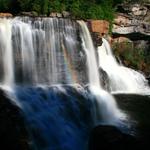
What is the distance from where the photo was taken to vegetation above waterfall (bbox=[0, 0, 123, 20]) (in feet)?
83.1

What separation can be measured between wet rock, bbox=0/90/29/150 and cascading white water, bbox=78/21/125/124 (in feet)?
11.5

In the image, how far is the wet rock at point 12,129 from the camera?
13531 mm

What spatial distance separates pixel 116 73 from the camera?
78.2 ft

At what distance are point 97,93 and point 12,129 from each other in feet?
21.7

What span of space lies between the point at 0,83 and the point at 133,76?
7.84 meters

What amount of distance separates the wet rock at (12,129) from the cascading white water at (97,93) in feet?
11.5

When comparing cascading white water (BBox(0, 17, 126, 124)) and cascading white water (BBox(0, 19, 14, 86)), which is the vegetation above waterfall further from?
cascading white water (BBox(0, 19, 14, 86))

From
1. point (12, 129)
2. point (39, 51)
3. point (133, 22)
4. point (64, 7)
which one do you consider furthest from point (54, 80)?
point (133, 22)

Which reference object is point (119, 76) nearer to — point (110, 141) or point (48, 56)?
point (48, 56)

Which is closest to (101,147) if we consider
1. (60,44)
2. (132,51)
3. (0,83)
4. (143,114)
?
(143,114)

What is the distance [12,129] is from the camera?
46.1 feet

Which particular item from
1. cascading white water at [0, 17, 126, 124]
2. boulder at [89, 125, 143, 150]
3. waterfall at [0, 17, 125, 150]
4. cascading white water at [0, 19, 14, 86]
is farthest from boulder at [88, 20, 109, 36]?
boulder at [89, 125, 143, 150]

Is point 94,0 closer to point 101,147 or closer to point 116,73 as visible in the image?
point 116,73

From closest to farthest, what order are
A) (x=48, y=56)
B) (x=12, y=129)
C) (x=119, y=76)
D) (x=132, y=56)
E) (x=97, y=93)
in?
(x=12, y=129), (x=97, y=93), (x=48, y=56), (x=119, y=76), (x=132, y=56)
